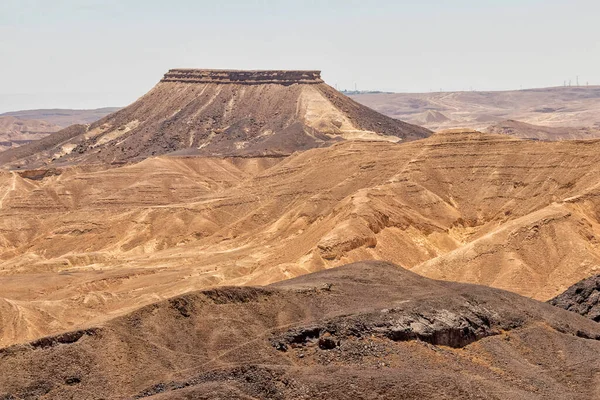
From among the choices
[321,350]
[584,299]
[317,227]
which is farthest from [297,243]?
[321,350]

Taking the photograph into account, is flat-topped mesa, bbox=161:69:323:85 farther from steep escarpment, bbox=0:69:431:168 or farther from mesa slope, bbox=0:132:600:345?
mesa slope, bbox=0:132:600:345

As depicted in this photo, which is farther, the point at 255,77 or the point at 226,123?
the point at 255,77

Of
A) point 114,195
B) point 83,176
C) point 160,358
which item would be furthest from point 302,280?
point 83,176

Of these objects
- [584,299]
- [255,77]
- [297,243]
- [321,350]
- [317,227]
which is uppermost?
[255,77]

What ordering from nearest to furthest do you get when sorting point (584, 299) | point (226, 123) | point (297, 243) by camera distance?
point (584, 299) → point (297, 243) → point (226, 123)

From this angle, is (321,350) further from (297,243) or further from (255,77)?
(255,77)

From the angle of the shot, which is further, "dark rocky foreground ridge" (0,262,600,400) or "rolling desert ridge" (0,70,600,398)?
"rolling desert ridge" (0,70,600,398)

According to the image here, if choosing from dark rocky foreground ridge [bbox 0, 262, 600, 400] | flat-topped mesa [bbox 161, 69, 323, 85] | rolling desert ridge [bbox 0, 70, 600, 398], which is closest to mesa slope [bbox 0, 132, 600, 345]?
rolling desert ridge [bbox 0, 70, 600, 398]
